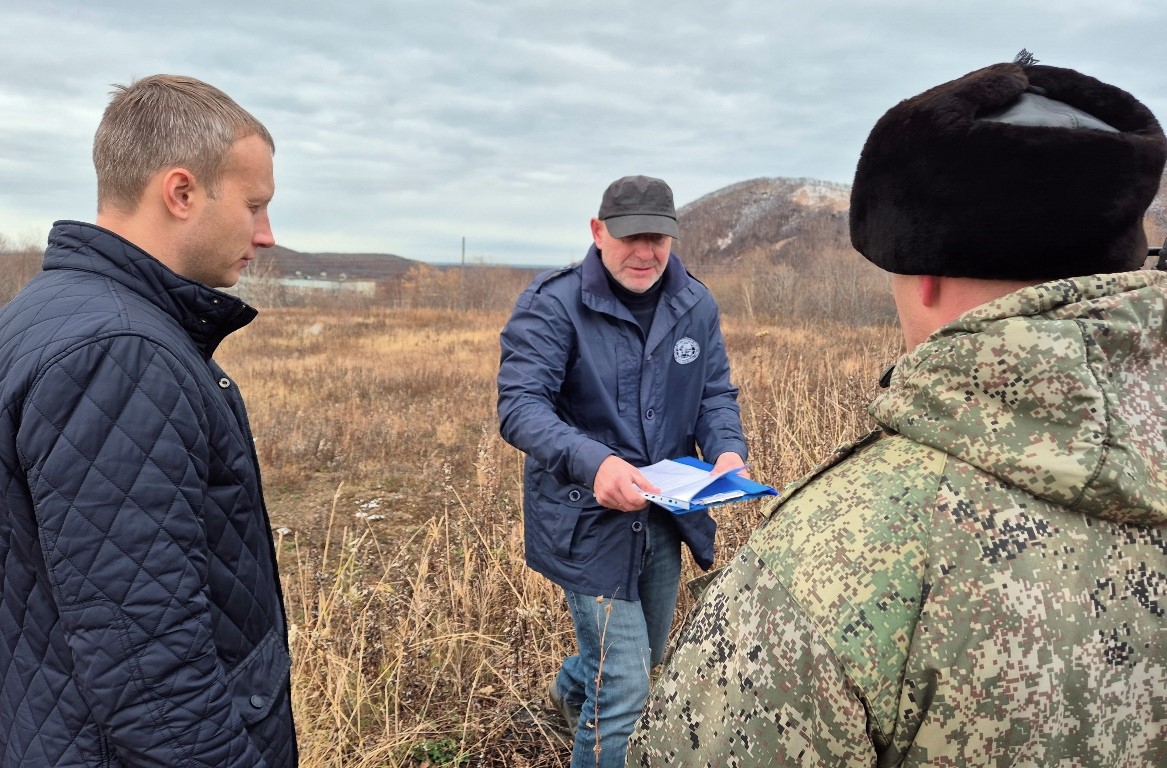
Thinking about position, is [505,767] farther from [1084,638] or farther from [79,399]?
[1084,638]

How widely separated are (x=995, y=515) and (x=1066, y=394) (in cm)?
15

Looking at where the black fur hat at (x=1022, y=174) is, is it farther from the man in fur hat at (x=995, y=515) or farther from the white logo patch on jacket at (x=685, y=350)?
the white logo patch on jacket at (x=685, y=350)

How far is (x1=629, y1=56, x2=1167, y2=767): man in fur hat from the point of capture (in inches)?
32.8

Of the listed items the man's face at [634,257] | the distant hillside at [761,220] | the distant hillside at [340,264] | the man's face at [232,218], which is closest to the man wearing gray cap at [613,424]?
the man's face at [634,257]

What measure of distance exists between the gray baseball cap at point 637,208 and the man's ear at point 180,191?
132 cm

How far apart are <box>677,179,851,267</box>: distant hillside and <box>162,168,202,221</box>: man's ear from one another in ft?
111

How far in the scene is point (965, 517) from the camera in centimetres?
86

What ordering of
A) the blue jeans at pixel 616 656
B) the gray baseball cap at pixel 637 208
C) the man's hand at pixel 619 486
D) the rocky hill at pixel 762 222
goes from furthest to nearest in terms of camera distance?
the rocky hill at pixel 762 222 → the gray baseball cap at pixel 637 208 → the blue jeans at pixel 616 656 → the man's hand at pixel 619 486

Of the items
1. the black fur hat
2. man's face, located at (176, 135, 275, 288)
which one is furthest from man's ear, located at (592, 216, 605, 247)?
the black fur hat

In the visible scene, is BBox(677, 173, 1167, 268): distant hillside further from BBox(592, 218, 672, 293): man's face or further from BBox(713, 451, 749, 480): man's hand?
BBox(713, 451, 749, 480): man's hand

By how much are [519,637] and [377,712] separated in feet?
1.93

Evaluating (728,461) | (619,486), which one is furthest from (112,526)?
(728,461)

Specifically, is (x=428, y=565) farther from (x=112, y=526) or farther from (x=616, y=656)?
(x=112, y=526)

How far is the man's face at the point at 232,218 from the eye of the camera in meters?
1.53
